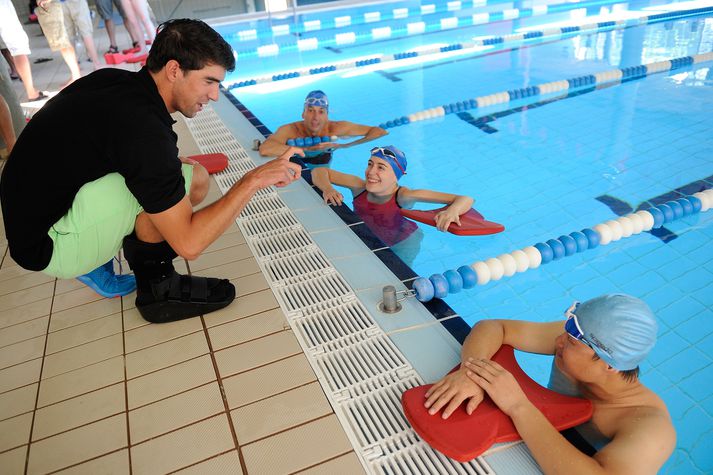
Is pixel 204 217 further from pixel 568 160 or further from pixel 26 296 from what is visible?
pixel 568 160

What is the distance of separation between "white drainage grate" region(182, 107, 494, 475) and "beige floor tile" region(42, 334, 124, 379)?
756 mm

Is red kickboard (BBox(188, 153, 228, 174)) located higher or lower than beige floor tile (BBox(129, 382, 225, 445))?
higher

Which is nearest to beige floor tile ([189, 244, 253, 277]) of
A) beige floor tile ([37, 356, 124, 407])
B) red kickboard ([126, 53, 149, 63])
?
beige floor tile ([37, 356, 124, 407])

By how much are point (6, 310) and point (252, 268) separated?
1252 mm

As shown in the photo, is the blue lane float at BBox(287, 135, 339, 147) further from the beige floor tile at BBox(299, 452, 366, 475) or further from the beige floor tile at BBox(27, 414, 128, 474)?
the beige floor tile at BBox(299, 452, 366, 475)

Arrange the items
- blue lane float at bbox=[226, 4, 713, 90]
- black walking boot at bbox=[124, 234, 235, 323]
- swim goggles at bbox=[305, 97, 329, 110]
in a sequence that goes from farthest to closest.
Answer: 1. blue lane float at bbox=[226, 4, 713, 90]
2. swim goggles at bbox=[305, 97, 329, 110]
3. black walking boot at bbox=[124, 234, 235, 323]

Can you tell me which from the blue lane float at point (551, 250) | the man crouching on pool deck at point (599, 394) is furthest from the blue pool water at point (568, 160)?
the man crouching on pool deck at point (599, 394)

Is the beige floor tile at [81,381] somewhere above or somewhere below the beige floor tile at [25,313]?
below

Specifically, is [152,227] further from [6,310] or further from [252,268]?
[6,310]

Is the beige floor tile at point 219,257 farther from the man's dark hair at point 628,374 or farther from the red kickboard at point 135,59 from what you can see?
the red kickboard at point 135,59

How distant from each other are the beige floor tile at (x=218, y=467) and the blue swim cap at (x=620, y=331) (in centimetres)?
121

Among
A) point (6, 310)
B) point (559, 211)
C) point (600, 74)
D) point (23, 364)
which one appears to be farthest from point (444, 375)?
point (600, 74)

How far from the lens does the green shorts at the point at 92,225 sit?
2.07 meters

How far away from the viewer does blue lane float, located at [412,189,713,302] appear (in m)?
2.46
